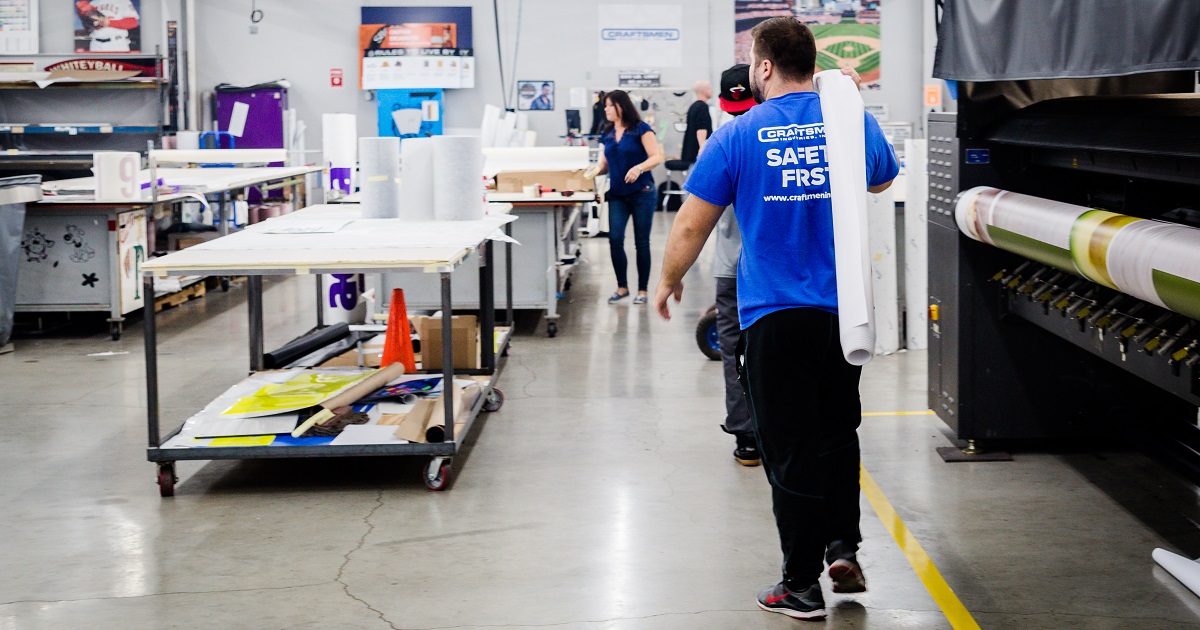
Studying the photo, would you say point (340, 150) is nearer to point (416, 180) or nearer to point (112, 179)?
point (112, 179)

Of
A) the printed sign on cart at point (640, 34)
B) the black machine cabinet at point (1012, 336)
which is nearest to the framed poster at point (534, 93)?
the printed sign on cart at point (640, 34)

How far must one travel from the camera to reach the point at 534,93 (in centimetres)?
1568

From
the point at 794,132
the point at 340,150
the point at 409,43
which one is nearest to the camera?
the point at 794,132

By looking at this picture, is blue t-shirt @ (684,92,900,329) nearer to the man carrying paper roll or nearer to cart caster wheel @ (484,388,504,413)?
the man carrying paper roll

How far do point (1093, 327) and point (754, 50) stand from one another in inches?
57.7

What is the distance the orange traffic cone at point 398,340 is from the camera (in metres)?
5.16

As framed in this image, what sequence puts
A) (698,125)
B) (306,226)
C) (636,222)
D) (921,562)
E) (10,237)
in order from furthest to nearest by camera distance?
(698,125), (636,222), (10,237), (306,226), (921,562)

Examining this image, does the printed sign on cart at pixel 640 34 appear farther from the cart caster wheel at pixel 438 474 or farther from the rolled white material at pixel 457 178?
the cart caster wheel at pixel 438 474

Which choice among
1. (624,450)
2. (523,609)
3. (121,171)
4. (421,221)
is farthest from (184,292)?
(523,609)

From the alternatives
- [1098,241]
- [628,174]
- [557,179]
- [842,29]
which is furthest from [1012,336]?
[842,29]

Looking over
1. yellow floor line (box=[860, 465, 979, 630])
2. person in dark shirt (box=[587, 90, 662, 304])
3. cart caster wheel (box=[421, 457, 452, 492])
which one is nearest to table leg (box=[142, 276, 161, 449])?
cart caster wheel (box=[421, 457, 452, 492])

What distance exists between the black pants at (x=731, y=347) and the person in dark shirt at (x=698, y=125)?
226 inches

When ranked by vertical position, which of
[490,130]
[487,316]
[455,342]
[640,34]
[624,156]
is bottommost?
[455,342]

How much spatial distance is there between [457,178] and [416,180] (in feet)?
0.64
